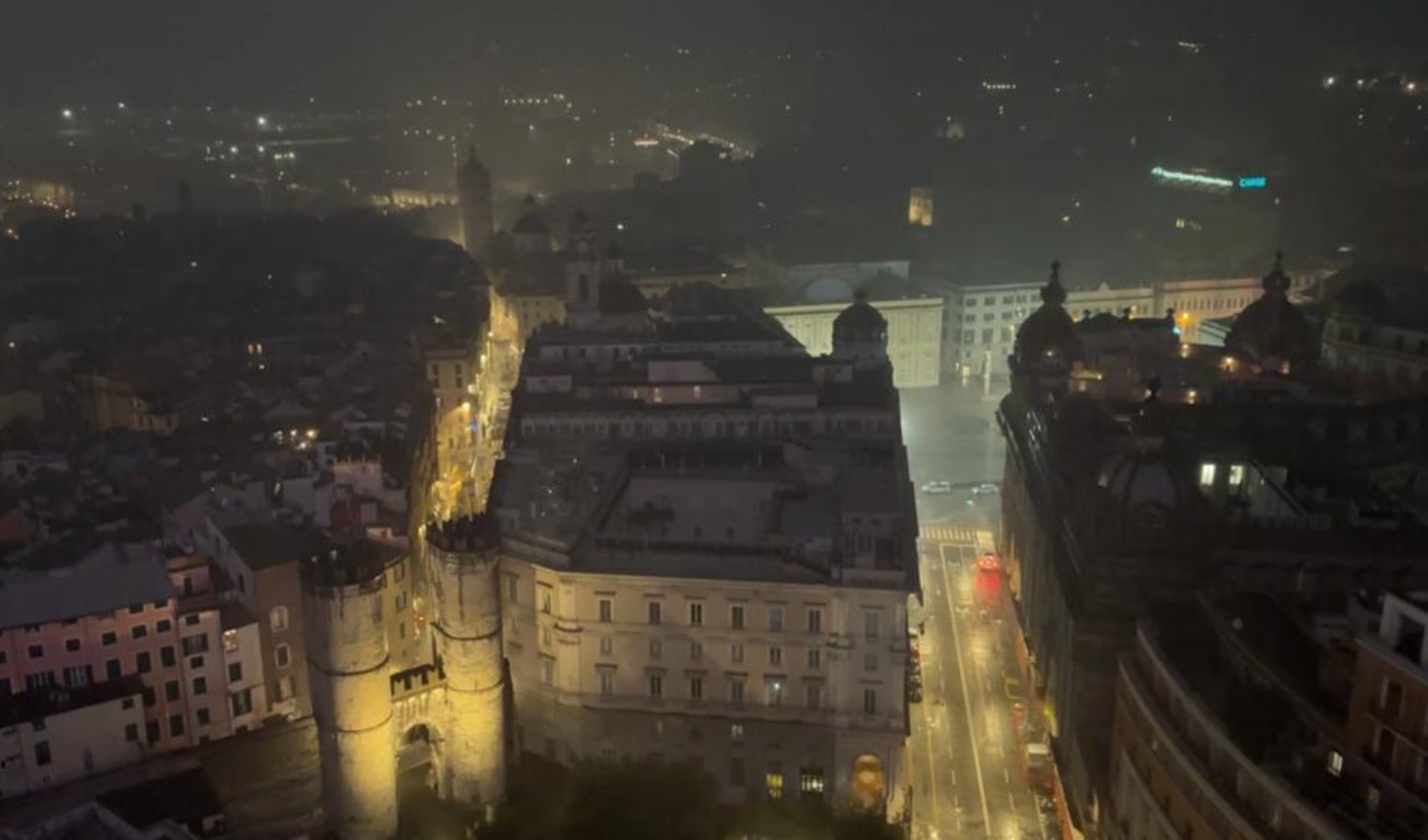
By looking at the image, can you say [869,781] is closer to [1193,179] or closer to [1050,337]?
[1050,337]

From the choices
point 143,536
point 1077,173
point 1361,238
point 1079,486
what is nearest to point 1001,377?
point 1361,238

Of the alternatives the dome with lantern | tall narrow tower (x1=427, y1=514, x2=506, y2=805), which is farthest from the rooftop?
the dome with lantern

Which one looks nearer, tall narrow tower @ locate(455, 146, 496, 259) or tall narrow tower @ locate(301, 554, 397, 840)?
tall narrow tower @ locate(301, 554, 397, 840)

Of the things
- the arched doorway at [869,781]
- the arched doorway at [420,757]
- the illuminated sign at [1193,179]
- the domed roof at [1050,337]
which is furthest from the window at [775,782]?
the illuminated sign at [1193,179]

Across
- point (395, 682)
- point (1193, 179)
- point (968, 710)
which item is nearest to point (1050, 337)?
point (968, 710)

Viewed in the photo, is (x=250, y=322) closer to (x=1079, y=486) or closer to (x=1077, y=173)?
(x=1079, y=486)

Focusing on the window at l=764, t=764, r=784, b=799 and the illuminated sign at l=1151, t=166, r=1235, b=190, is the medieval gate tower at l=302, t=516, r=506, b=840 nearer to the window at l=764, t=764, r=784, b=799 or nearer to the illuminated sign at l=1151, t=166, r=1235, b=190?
the window at l=764, t=764, r=784, b=799

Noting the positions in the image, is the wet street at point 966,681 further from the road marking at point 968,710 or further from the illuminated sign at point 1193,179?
the illuminated sign at point 1193,179
